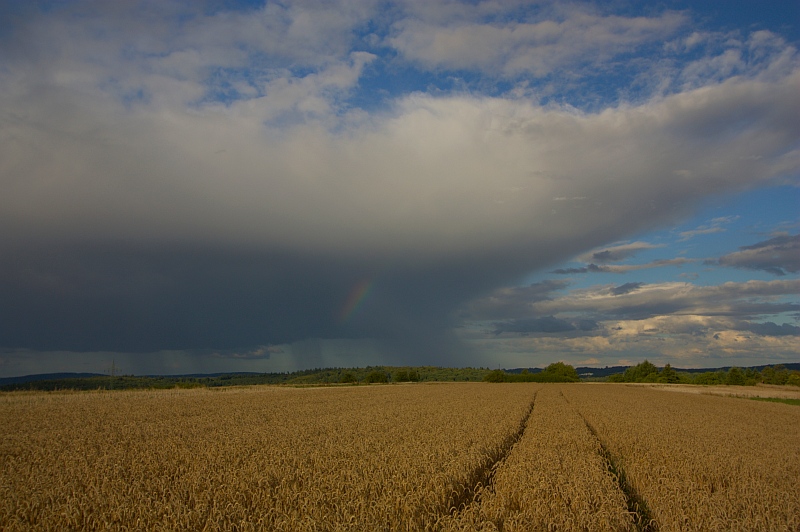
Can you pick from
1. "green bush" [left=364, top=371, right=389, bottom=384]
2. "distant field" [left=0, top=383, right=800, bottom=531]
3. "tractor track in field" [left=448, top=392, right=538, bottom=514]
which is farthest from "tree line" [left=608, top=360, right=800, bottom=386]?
"tractor track in field" [left=448, top=392, right=538, bottom=514]

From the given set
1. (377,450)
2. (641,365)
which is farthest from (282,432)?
(641,365)

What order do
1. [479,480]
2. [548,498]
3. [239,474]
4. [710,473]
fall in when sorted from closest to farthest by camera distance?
[548,498]
[239,474]
[479,480]
[710,473]

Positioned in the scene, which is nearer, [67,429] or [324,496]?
[324,496]

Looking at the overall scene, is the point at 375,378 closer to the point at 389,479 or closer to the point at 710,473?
the point at 710,473

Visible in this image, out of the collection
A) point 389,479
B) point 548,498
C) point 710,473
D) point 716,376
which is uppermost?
point 389,479

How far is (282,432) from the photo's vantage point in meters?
17.5

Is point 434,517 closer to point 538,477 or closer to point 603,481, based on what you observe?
point 538,477

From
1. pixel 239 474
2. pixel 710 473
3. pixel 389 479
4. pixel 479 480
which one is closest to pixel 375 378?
pixel 710 473

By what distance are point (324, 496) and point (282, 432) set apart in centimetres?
978

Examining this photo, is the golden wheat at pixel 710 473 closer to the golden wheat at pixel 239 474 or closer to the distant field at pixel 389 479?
the distant field at pixel 389 479

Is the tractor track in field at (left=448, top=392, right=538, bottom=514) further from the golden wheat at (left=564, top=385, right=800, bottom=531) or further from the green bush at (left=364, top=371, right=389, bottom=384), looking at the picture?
the green bush at (left=364, top=371, right=389, bottom=384)

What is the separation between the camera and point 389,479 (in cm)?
958

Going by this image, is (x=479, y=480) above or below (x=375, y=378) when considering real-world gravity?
above

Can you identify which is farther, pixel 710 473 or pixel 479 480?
pixel 710 473
